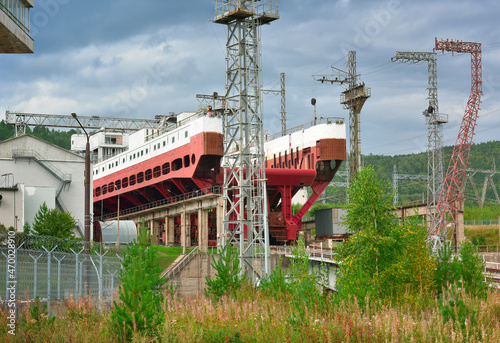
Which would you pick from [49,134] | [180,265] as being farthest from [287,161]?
[49,134]

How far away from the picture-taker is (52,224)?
47031 millimetres

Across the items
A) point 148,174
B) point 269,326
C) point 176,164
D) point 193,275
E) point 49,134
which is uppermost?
point 49,134

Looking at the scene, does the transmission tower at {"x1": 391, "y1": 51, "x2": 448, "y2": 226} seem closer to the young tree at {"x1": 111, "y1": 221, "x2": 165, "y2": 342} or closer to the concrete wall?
the concrete wall

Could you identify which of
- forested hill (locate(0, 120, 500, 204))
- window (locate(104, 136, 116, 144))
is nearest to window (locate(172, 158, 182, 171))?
window (locate(104, 136, 116, 144))

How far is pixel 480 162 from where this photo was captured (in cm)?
16088

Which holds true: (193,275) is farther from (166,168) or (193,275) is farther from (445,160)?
(445,160)

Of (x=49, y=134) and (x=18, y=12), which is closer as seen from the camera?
(x=18, y=12)

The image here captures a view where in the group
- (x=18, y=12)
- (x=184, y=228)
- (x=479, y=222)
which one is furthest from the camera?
(x=479, y=222)

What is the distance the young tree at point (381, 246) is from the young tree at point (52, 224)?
22642 mm

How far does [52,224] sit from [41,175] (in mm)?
9919

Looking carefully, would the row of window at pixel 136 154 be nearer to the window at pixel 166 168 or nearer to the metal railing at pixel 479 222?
the window at pixel 166 168

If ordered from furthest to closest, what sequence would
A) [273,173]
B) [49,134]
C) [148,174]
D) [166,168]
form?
1. [49,134]
2. [148,174]
3. [166,168]
4. [273,173]

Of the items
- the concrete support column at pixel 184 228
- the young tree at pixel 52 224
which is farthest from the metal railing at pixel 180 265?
the concrete support column at pixel 184 228

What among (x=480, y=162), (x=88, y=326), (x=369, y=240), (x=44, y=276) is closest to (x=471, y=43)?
(x=369, y=240)
